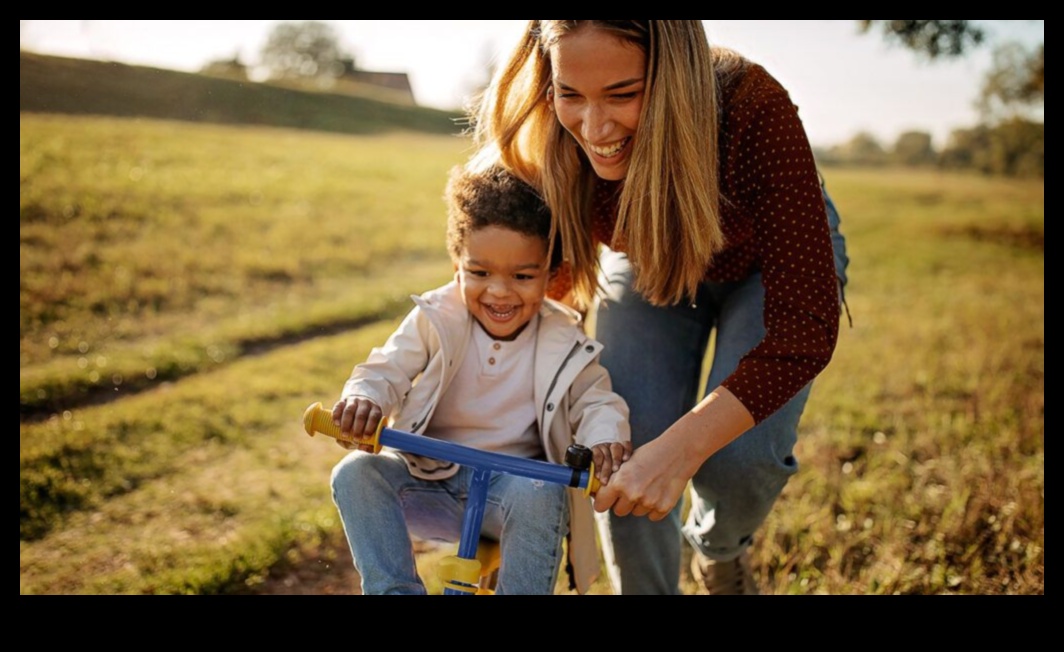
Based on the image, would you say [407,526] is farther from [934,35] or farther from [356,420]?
[934,35]

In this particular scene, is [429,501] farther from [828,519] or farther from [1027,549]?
[1027,549]

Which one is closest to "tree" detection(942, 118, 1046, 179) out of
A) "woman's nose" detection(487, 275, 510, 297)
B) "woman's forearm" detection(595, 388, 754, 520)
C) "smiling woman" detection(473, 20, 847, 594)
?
"smiling woman" detection(473, 20, 847, 594)

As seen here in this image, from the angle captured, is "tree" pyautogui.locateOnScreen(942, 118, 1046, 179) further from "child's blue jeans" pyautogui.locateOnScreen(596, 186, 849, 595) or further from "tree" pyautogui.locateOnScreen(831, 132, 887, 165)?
"child's blue jeans" pyautogui.locateOnScreen(596, 186, 849, 595)

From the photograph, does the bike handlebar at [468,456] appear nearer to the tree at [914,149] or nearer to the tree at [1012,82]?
the tree at [1012,82]

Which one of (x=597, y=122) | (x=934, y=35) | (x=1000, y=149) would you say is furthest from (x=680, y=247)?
(x=1000, y=149)

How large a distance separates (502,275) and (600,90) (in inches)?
23.4

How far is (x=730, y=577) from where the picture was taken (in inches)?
122

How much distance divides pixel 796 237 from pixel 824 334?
0.26 m

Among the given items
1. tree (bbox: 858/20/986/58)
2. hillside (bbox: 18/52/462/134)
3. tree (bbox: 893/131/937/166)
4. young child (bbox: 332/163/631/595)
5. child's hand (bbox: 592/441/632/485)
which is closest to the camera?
child's hand (bbox: 592/441/632/485)

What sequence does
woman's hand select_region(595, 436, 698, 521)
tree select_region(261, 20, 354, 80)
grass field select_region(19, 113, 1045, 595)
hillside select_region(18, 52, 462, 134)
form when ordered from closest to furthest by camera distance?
woman's hand select_region(595, 436, 698, 521), grass field select_region(19, 113, 1045, 595), hillside select_region(18, 52, 462, 134), tree select_region(261, 20, 354, 80)

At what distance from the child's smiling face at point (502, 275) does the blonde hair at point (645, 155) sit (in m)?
0.13

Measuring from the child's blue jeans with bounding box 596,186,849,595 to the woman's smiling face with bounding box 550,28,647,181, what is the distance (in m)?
0.65

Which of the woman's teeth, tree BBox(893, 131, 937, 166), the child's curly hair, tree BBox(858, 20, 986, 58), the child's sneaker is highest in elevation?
tree BBox(893, 131, 937, 166)

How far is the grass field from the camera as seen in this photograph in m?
3.60
